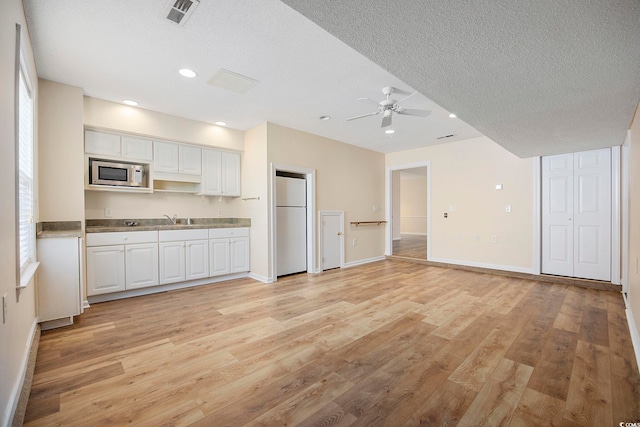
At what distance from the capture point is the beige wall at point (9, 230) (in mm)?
1381

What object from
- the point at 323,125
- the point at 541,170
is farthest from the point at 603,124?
the point at 323,125

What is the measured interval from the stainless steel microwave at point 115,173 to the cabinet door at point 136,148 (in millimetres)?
134

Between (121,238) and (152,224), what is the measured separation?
71cm

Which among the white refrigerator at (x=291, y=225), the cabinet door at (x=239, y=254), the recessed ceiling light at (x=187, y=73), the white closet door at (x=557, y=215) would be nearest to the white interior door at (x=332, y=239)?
the white refrigerator at (x=291, y=225)

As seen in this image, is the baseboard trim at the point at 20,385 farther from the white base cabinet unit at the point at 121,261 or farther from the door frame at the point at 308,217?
the door frame at the point at 308,217

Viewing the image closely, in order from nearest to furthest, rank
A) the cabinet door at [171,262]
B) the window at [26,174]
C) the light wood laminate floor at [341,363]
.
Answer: the light wood laminate floor at [341,363] < the window at [26,174] < the cabinet door at [171,262]

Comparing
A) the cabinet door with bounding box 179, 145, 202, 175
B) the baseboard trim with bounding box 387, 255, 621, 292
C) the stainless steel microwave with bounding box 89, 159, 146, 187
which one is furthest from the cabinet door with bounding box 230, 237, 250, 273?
the baseboard trim with bounding box 387, 255, 621, 292

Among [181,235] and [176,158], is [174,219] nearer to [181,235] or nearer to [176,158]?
[181,235]

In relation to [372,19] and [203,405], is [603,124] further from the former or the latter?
[203,405]

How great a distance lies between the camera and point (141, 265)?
12.2 feet

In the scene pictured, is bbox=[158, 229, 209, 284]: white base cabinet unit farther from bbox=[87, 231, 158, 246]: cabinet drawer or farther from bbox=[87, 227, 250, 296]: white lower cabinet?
bbox=[87, 231, 158, 246]: cabinet drawer

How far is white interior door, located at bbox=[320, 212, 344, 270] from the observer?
527cm

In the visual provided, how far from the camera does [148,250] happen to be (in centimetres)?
379

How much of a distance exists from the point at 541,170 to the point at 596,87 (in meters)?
3.14
